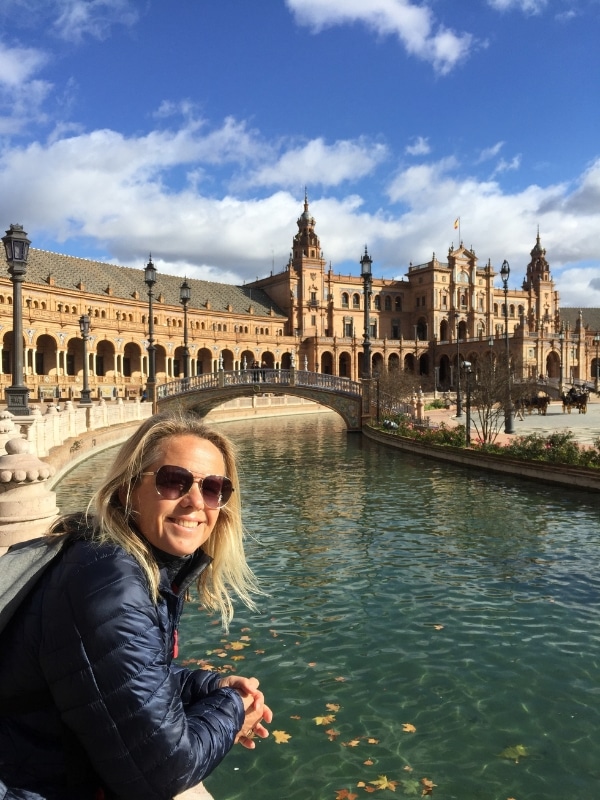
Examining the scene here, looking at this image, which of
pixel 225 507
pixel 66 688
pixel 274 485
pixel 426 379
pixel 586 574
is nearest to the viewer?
pixel 66 688

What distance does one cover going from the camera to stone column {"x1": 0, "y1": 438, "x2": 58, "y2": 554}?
7.53 m

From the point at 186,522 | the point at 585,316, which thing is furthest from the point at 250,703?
the point at 585,316

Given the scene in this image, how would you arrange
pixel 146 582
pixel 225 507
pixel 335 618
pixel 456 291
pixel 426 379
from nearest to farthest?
pixel 146 582 < pixel 225 507 < pixel 335 618 < pixel 426 379 < pixel 456 291

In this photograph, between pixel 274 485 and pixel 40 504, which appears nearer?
pixel 40 504

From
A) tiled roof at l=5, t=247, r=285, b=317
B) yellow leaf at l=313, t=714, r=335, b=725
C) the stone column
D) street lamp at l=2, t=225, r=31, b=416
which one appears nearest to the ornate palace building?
tiled roof at l=5, t=247, r=285, b=317

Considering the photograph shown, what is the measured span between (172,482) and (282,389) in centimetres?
3853

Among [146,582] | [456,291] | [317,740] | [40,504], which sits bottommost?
[317,740]

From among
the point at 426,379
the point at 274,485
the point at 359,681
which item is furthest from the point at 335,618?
the point at 426,379

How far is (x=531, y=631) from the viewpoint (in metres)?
7.98

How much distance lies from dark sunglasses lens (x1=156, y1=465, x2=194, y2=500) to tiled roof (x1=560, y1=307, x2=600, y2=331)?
12184 centimetres

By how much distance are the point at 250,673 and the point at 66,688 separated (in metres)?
5.19

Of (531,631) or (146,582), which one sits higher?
(146,582)

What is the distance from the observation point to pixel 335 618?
339 inches

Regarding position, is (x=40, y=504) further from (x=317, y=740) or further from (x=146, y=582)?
(x=146, y=582)
